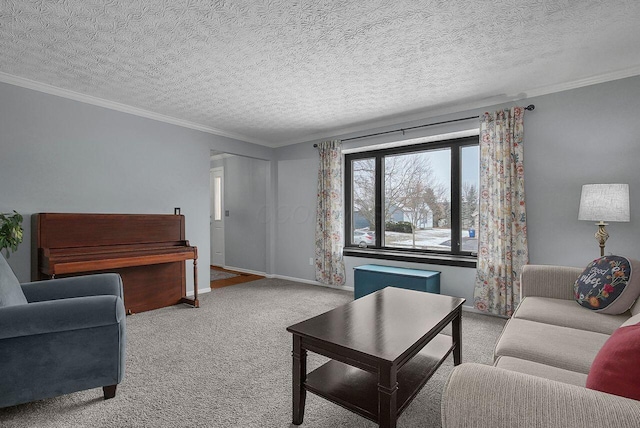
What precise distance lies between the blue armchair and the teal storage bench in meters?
2.78

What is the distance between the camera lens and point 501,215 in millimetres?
3396

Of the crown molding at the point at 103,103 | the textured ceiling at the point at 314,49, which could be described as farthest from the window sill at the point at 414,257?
the crown molding at the point at 103,103

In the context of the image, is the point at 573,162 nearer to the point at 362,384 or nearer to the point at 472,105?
the point at 472,105

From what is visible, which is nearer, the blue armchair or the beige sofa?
the beige sofa

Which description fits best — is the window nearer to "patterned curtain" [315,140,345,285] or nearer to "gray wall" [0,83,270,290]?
"patterned curtain" [315,140,345,285]

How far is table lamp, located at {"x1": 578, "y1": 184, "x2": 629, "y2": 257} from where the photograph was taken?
98.8 inches

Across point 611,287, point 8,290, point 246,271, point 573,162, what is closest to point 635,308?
point 611,287

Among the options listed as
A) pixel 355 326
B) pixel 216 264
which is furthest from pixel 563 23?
pixel 216 264

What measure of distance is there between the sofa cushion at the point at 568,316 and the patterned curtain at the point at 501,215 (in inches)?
40.6

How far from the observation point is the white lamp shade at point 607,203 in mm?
2508

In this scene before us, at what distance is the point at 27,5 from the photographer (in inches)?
76.6

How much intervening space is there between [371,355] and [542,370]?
0.75 m

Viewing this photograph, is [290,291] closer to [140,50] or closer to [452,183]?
[452,183]

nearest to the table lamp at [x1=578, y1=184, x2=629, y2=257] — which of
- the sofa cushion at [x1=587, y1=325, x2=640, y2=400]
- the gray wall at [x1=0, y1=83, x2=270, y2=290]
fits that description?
the sofa cushion at [x1=587, y1=325, x2=640, y2=400]
